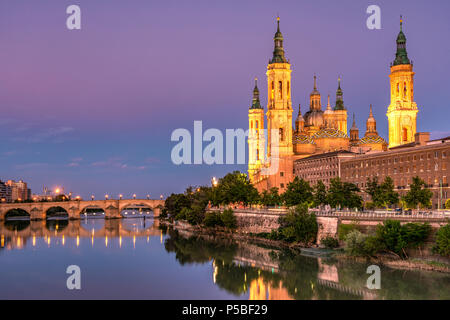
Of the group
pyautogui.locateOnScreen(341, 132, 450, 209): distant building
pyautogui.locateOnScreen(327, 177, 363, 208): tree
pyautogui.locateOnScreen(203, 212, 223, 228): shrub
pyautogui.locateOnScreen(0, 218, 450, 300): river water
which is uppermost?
pyautogui.locateOnScreen(341, 132, 450, 209): distant building

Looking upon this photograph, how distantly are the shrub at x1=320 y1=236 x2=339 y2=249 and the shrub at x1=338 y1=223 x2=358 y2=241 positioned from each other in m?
1.02

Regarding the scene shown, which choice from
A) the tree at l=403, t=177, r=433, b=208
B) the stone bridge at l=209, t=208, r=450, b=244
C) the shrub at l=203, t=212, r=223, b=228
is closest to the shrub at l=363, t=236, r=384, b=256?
the stone bridge at l=209, t=208, r=450, b=244

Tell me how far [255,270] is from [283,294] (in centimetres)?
1305

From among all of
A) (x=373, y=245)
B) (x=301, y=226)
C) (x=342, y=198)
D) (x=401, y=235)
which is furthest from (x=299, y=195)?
(x=401, y=235)

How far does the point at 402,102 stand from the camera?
150750mm

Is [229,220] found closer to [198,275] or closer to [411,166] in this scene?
[411,166]

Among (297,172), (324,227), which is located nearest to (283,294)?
(324,227)

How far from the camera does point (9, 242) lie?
107562 millimetres

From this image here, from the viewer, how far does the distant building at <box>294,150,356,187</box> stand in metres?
133

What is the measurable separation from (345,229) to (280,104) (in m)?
83.2

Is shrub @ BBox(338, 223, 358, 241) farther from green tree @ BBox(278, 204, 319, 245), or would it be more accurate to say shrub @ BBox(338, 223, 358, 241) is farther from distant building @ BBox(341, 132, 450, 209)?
distant building @ BBox(341, 132, 450, 209)

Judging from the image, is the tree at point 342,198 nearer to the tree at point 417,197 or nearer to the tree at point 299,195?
the tree at point 299,195

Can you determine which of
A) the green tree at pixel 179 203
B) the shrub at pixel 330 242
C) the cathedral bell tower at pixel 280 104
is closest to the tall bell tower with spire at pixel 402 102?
the cathedral bell tower at pixel 280 104
